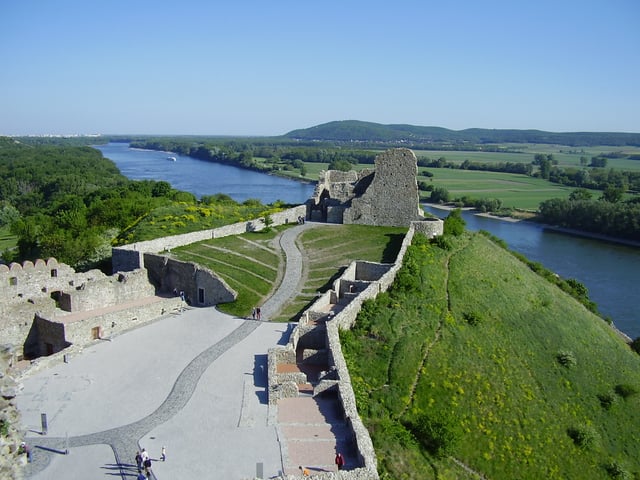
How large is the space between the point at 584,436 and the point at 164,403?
17.6 m

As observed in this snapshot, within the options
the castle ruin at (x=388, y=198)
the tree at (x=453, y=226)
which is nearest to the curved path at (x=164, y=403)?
the castle ruin at (x=388, y=198)

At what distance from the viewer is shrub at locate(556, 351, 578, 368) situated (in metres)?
28.2

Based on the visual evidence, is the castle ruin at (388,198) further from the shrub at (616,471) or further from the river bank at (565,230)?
the river bank at (565,230)

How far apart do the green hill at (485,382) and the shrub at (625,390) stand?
5 centimetres

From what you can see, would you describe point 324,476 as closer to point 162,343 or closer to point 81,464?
point 81,464

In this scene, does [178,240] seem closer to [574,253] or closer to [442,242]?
[442,242]

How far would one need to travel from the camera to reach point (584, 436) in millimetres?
23609

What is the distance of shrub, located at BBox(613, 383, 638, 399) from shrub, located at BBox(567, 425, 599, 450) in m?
4.47

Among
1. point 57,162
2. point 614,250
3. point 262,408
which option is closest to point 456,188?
point 614,250

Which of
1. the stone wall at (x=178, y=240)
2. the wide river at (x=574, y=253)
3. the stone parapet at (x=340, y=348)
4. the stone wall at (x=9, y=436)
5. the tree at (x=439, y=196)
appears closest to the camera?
the stone wall at (x=9, y=436)

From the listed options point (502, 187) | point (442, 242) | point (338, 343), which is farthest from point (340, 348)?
point (502, 187)

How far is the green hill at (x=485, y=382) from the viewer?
65.8 feet

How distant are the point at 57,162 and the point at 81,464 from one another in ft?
419

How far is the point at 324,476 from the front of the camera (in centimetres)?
1346
